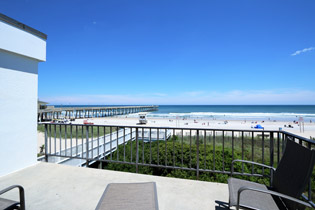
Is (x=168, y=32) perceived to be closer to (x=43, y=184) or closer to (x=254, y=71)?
(x=43, y=184)

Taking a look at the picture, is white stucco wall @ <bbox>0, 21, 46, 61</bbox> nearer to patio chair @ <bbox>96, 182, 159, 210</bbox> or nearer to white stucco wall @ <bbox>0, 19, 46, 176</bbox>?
white stucco wall @ <bbox>0, 19, 46, 176</bbox>

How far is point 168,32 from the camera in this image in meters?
13.0

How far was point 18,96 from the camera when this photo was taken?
9.62 feet

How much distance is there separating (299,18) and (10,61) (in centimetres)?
1222

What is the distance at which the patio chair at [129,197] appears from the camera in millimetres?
1420

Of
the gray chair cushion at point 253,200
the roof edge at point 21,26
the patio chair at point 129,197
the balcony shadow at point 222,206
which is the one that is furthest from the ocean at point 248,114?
the gray chair cushion at point 253,200

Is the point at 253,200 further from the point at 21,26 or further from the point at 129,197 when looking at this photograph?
the point at 21,26

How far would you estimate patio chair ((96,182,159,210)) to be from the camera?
55.9 inches

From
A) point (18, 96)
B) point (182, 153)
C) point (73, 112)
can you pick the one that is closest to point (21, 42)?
point (18, 96)

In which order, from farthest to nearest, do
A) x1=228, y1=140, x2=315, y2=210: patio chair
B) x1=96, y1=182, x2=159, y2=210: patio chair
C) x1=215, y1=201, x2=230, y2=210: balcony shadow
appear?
x1=215, y1=201, x2=230, y2=210: balcony shadow < x1=96, y1=182, x2=159, y2=210: patio chair < x1=228, y1=140, x2=315, y2=210: patio chair

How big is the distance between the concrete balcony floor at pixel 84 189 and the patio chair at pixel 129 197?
34 centimetres

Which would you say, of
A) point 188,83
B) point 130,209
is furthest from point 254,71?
point 130,209

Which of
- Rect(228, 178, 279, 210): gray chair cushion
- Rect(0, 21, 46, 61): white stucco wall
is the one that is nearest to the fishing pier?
Rect(0, 21, 46, 61): white stucco wall

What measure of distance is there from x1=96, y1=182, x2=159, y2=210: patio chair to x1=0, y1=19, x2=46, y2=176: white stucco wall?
2281 mm
